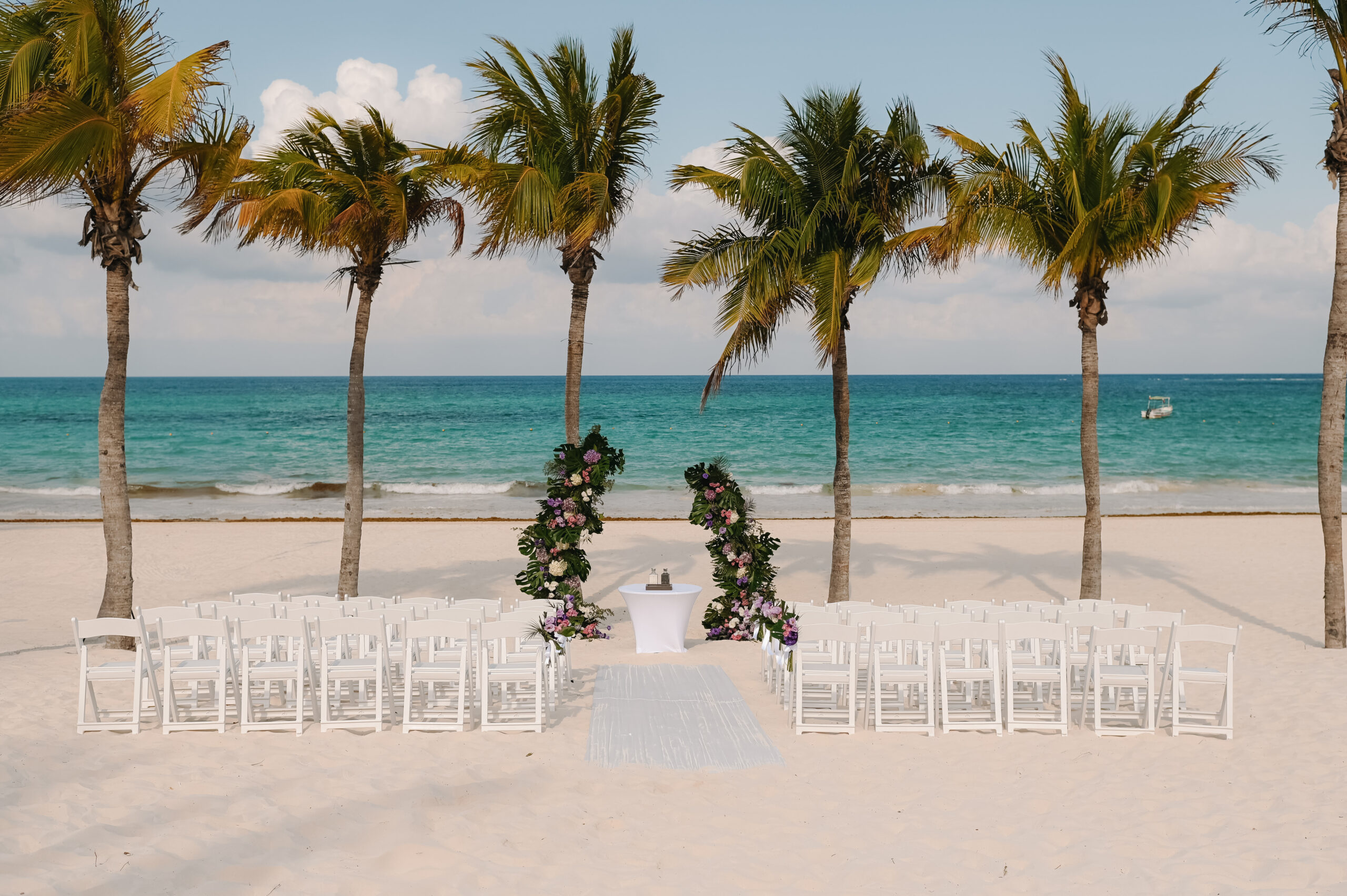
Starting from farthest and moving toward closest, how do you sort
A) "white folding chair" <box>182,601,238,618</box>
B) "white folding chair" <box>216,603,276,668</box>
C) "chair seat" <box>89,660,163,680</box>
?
"white folding chair" <box>182,601,238,618</box> < "white folding chair" <box>216,603,276,668</box> < "chair seat" <box>89,660,163,680</box>

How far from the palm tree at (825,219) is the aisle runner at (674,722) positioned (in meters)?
3.61

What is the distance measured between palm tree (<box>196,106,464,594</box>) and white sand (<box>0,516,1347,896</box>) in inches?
161

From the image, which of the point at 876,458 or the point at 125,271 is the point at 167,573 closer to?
the point at 125,271

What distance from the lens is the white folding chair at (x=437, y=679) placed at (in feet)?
21.8

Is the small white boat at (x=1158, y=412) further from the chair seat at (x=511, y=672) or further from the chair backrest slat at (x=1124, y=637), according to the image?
the chair seat at (x=511, y=672)

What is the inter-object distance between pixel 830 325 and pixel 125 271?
7255mm

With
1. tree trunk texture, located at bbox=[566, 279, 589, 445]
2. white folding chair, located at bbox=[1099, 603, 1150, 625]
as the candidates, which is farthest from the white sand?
tree trunk texture, located at bbox=[566, 279, 589, 445]

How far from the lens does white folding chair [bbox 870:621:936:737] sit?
6.80 meters

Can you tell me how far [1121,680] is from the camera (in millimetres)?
6949

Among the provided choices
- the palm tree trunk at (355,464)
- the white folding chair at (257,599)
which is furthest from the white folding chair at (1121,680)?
the palm tree trunk at (355,464)

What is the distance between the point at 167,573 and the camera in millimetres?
15125

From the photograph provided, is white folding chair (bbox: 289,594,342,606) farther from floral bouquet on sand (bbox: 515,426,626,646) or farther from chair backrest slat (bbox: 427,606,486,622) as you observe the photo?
floral bouquet on sand (bbox: 515,426,626,646)

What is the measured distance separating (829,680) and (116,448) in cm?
710

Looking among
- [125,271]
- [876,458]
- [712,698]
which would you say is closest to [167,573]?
[125,271]
